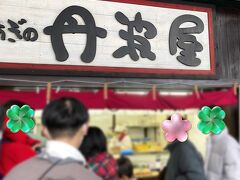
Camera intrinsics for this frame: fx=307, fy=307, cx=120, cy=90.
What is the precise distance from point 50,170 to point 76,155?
7.9 inches

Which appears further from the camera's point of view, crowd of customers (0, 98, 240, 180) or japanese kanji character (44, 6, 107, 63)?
japanese kanji character (44, 6, 107, 63)

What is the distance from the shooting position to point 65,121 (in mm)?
1996

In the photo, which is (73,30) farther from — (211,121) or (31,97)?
(31,97)

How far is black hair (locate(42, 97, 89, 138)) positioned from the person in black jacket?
216 cm

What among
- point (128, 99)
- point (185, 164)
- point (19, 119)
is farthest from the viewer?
point (128, 99)

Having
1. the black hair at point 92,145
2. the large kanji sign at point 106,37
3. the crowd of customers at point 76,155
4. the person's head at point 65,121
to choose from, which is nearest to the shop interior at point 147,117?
the crowd of customers at point 76,155

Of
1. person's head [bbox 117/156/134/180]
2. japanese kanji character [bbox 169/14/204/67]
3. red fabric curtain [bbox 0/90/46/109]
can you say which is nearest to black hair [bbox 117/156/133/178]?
person's head [bbox 117/156/134/180]

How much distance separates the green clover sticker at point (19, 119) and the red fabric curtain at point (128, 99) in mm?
1298

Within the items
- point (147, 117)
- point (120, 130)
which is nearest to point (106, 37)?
point (120, 130)

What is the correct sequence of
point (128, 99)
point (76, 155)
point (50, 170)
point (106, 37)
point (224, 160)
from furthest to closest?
point (128, 99)
point (224, 160)
point (106, 37)
point (76, 155)
point (50, 170)

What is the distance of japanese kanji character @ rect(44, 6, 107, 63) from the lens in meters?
2.45

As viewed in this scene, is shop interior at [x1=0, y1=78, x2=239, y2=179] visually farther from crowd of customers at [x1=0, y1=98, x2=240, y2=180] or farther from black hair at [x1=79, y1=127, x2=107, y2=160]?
black hair at [x1=79, y1=127, x2=107, y2=160]

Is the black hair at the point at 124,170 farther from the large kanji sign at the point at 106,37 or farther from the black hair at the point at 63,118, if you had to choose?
the black hair at the point at 63,118

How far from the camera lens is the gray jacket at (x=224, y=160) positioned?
403cm
